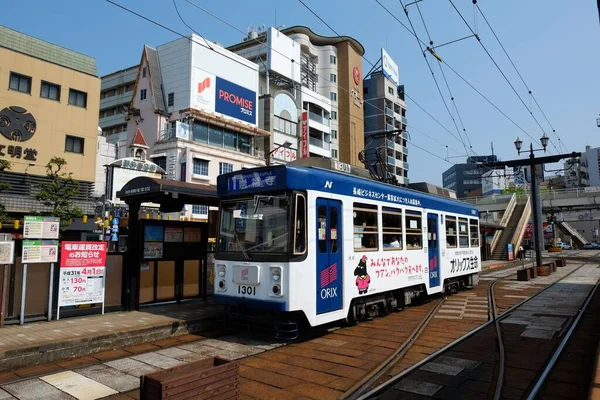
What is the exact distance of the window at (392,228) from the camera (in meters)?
9.77

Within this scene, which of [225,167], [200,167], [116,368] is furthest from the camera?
[225,167]

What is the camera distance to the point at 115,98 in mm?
58656

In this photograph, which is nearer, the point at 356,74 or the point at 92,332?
the point at 92,332

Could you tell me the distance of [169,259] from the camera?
1090 centimetres

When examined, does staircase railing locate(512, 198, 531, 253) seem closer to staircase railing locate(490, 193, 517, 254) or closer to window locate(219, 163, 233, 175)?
staircase railing locate(490, 193, 517, 254)

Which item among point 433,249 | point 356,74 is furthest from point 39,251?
point 356,74

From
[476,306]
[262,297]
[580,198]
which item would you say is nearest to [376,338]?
[262,297]

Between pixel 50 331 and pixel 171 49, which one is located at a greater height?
pixel 171 49

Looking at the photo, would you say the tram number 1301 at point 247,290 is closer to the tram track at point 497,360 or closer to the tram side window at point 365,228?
the tram side window at point 365,228

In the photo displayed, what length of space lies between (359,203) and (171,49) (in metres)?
36.1

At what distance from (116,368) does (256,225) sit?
10.4ft

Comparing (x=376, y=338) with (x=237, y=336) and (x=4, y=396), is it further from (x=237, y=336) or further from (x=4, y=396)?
(x=4, y=396)

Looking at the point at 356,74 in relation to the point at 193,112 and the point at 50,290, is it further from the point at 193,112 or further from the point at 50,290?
the point at 50,290

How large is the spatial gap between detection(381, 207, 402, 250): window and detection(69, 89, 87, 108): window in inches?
1025
